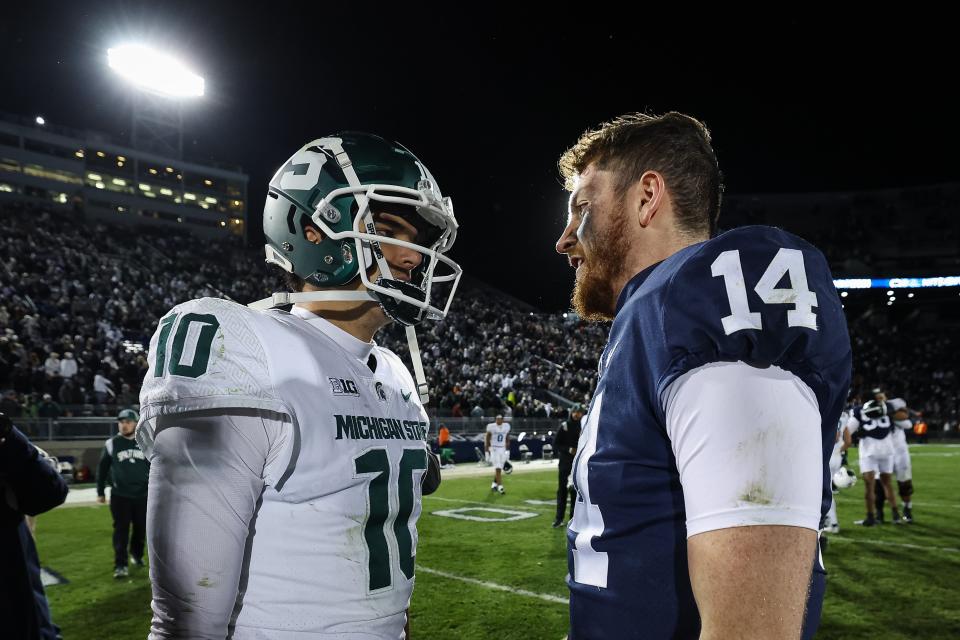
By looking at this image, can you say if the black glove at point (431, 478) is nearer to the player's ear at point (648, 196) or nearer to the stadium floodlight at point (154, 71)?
the player's ear at point (648, 196)

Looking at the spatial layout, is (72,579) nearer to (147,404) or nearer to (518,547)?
(518,547)

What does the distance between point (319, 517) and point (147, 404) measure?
504 millimetres

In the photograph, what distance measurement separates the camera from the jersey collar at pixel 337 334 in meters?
2.02

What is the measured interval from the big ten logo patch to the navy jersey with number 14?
0.73 metres

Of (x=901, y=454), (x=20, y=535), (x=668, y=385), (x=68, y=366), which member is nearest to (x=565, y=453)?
(x=901, y=454)


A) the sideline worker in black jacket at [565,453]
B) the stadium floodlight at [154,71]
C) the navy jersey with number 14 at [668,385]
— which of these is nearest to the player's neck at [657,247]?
the navy jersey with number 14 at [668,385]

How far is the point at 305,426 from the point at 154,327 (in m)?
23.9

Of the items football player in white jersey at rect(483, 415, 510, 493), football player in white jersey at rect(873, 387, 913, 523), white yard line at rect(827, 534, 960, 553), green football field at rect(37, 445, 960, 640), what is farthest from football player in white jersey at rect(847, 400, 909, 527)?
football player in white jersey at rect(483, 415, 510, 493)

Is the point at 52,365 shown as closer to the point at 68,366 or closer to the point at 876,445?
the point at 68,366

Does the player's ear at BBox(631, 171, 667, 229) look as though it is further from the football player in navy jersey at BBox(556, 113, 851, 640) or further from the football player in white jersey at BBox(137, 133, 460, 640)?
the football player in white jersey at BBox(137, 133, 460, 640)

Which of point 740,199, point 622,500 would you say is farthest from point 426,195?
point 740,199

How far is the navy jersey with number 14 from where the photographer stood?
3.49ft

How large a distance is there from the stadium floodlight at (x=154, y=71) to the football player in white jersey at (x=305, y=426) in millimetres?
40660

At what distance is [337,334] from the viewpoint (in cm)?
203
